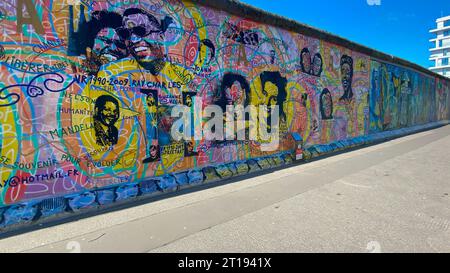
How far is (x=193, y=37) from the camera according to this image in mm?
5203

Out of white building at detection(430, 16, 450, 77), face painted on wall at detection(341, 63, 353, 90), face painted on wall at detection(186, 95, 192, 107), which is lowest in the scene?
face painted on wall at detection(186, 95, 192, 107)

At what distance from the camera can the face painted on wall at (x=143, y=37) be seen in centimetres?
436

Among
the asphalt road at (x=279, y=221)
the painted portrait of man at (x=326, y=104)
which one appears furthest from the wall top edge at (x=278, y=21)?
the asphalt road at (x=279, y=221)

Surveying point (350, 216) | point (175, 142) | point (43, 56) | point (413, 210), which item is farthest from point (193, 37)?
point (413, 210)

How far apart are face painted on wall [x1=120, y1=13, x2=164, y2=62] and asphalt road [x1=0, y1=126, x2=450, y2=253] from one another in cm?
274

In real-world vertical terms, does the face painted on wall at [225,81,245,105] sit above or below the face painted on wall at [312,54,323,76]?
below

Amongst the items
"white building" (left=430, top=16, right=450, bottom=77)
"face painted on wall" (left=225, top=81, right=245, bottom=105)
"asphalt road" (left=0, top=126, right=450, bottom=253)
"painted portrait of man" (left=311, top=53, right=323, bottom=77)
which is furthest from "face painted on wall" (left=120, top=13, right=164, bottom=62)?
"white building" (left=430, top=16, right=450, bottom=77)

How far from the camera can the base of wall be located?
3.37m

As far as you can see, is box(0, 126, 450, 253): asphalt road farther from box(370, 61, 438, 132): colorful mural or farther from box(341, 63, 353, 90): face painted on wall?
box(370, 61, 438, 132): colorful mural

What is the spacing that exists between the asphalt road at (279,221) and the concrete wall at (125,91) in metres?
0.69

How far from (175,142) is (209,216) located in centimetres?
196

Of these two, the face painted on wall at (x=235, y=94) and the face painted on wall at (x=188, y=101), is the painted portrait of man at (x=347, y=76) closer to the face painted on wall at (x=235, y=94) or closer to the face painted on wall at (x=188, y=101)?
the face painted on wall at (x=235, y=94)

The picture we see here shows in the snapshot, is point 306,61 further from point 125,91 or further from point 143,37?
point 125,91
